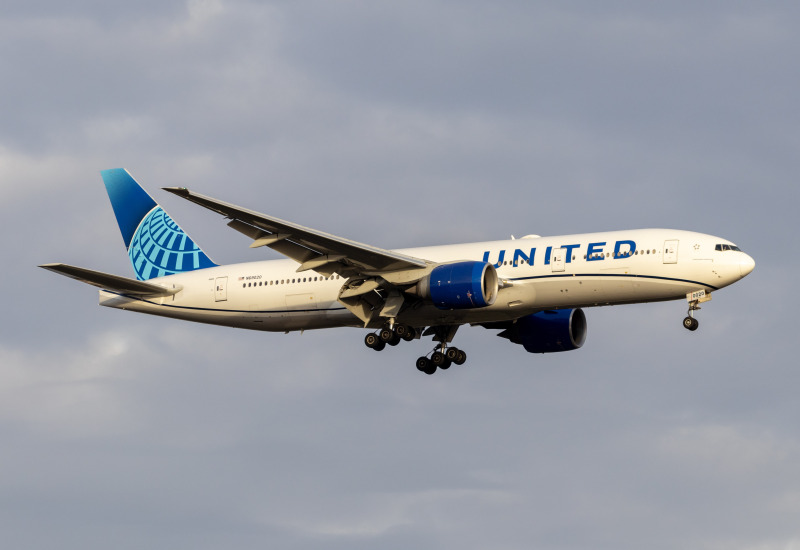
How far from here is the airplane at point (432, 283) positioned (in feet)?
146

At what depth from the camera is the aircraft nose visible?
4438cm

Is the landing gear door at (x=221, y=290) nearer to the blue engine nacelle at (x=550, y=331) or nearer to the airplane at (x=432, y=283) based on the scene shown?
the airplane at (x=432, y=283)

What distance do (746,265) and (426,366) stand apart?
43.1ft

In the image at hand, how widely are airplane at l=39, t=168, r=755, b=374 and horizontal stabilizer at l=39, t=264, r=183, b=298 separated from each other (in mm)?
55

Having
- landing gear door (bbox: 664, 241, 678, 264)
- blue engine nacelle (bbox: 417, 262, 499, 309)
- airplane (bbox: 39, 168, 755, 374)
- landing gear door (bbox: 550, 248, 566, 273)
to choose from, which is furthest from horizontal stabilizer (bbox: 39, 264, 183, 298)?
landing gear door (bbox: 664, 241, 678, 264)

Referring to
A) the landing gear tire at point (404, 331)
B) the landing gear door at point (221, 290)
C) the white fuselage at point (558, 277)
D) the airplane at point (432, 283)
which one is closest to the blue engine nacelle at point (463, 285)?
the airplane at point (432, 283)

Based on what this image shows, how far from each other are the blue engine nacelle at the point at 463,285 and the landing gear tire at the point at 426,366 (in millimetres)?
6076

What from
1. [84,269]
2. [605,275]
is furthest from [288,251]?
[605,275]

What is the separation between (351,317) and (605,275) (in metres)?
9.84

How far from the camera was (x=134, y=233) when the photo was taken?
183ft

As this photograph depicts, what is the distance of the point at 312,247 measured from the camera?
45562 millimetres

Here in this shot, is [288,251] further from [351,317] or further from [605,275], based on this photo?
[605,275]

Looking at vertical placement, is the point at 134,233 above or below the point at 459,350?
above

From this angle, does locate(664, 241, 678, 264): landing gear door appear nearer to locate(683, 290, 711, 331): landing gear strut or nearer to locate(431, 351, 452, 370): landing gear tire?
locate(683, 290, 711, 331): landing gear strut
